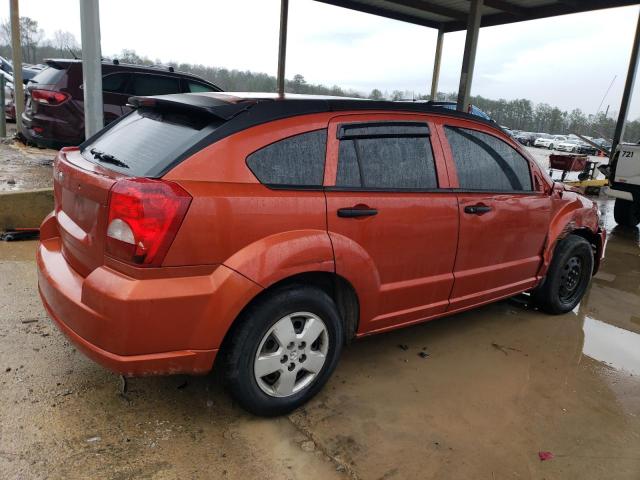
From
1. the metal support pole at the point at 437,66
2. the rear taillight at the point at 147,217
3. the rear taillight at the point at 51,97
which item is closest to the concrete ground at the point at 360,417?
the rear taillight at the point at 147,217

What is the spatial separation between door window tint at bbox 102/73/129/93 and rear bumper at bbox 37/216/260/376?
22.0ft

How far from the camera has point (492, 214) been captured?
11.2 feet

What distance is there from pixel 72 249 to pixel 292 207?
1147 millimetres

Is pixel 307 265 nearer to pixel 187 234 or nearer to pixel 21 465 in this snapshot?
pixel 187 234

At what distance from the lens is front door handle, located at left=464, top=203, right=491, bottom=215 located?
3.23 metres

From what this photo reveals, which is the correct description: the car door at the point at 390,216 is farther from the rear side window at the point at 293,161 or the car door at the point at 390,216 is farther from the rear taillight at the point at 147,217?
the rear taillight at the point at 147,217

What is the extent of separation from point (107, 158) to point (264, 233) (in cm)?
98

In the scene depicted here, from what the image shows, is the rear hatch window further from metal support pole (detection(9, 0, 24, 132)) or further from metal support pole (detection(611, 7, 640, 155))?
metal support pole (detection(611, 7, 640, 155))

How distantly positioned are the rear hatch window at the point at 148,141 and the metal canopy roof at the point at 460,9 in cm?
892

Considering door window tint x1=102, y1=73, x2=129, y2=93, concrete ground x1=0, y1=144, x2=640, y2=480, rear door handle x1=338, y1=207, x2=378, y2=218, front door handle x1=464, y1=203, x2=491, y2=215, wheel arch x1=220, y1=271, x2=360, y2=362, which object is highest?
door window tint x1=102, y1=73, x2=129, y2=93

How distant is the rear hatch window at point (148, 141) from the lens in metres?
2.34

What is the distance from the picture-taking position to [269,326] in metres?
2.44

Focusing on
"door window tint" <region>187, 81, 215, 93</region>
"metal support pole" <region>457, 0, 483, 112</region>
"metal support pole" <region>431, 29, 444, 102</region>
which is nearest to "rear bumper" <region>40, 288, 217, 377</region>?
"door window tint" <region>187, 81, 215, 93</region>

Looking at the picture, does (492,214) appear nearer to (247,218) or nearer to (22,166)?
(247,218)
